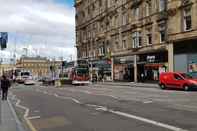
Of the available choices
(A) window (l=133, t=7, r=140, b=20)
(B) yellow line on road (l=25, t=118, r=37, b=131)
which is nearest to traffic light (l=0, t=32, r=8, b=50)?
(B) yellow line on road (l=25, t=118, r=37, b=131)

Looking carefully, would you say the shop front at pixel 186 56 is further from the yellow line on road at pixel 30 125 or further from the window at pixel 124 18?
the yellow line on road at pixel 30 125

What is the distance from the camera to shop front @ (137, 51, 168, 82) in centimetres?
5441

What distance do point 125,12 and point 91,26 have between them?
61.4 feet

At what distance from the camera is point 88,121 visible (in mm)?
17297

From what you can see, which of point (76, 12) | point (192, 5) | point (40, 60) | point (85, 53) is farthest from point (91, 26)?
point (40, 60)

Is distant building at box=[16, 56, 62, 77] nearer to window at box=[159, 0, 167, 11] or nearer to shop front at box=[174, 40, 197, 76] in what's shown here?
window at box=[159, 0, 167, 11]

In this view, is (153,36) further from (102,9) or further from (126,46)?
(102,9)

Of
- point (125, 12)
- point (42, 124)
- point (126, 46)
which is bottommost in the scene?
point (42, 124)

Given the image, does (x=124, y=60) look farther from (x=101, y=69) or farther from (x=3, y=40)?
(x=3, y=40)

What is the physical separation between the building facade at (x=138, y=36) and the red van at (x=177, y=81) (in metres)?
5.21

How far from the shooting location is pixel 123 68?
6800 centimetres

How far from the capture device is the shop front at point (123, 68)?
6519 centimetres

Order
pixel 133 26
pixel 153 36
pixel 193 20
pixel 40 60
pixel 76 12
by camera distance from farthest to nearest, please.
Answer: pixel 40 60 < pixel 76 12 < pixel 133 26 < pixel 153 36 < pixel 193 20

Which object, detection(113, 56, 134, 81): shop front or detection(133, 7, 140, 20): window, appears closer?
detection(133, 7, 140, 20): window
